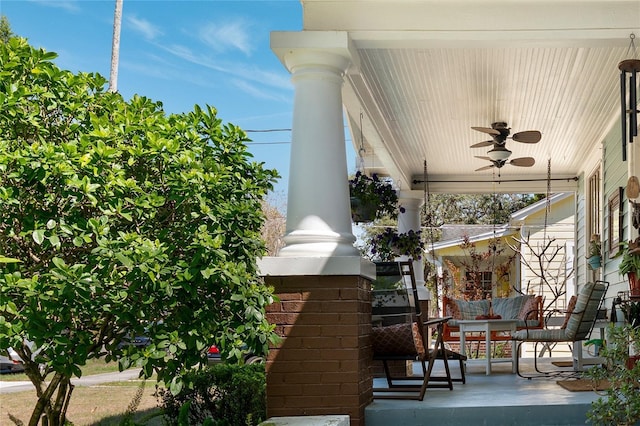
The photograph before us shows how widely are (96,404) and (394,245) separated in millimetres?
4901

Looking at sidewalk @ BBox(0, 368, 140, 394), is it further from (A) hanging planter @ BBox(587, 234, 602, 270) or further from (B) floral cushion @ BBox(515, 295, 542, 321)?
(A) hanging planter @ BBox(587, 234, 602, 270)

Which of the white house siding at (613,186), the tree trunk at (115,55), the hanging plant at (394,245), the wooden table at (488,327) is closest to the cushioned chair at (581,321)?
the wooden table at (488,327)

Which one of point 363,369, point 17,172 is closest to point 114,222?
point 17,172

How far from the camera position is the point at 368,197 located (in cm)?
829

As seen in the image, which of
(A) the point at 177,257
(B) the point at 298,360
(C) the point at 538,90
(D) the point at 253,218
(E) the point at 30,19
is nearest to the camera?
(A) the point at 177,257

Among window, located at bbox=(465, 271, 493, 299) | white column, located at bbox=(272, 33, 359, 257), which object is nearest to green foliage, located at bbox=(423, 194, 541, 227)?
window, located at bbox=(465, 271, 493, 299)

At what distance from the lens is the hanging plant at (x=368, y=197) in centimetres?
830

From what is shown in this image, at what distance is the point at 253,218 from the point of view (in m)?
4.46

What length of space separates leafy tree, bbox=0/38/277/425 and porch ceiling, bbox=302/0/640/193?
4.87 ft

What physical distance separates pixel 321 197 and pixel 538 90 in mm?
3202

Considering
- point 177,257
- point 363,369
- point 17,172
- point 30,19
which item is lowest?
point 363,369

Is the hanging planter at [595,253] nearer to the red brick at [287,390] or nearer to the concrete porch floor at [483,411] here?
the concrete porch floor at [483,411]

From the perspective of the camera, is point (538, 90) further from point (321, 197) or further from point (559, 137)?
point (321, 197)

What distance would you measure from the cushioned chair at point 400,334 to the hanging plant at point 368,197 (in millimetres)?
1779
